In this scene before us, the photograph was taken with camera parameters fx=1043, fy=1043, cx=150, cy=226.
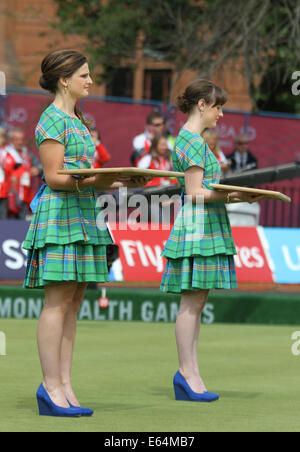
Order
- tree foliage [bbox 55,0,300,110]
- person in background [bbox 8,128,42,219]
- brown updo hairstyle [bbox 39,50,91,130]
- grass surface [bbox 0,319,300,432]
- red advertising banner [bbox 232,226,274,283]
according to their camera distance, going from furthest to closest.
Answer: tree foliage [bbox 55,0,300,110]
person in background [bbox 8,128,42,219]
red advertising banner [bbox 232,226,274,283]
brown updo hairstyle [bbox 39,50,91,130]
grass surface [bbox 0,319,300,432]

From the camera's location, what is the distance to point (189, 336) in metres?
5.82

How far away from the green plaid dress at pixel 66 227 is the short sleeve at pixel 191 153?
707mm

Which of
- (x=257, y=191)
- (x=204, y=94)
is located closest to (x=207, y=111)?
(x=204, y=94)

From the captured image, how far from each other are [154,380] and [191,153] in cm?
166

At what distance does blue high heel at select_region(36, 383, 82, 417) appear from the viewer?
5094mm

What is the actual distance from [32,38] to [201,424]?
26.7m

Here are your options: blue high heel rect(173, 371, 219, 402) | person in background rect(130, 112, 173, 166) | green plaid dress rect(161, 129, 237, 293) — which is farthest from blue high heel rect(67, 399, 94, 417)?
person in background rect(130, 112, 173, 166)

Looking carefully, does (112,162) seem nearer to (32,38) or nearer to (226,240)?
(226,240)

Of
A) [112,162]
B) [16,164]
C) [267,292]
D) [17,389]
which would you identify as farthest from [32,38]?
[17,389]

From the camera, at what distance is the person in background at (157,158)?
1177cm

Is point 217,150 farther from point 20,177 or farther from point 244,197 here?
point 244,197

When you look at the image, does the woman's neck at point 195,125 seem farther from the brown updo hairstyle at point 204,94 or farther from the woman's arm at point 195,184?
the woman's arm at point 195,184

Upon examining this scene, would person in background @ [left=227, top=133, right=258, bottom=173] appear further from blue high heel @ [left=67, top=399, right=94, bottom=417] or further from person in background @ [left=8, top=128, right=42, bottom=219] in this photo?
blue high heel @ [left=67, top=399, right=94, bottom=417]

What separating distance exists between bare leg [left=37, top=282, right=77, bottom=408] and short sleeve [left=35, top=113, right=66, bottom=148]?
716 mm
